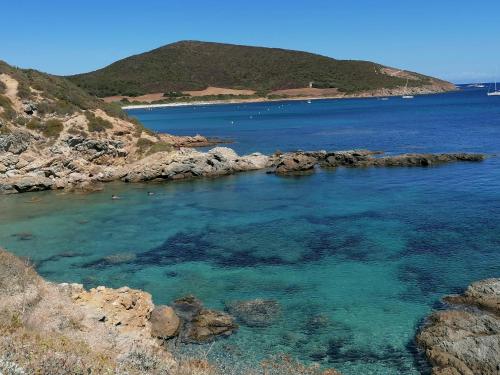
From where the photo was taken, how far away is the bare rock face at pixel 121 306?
51.7 ft

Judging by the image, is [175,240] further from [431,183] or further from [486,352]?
[431,183]

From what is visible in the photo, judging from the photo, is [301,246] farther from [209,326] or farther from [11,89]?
[11,89]

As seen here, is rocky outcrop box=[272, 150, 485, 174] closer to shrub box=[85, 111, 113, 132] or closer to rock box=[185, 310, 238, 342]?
shrub box=[85, 111, 113, 132]

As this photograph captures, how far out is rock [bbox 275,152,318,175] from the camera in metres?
47.2

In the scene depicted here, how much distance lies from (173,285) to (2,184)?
2647cm

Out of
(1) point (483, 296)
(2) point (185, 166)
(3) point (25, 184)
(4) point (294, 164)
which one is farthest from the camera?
(4) point (294, 164)

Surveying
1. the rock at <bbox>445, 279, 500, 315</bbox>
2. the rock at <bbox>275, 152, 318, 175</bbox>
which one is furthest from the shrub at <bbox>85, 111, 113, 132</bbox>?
the rock at <bbox>445, 279, 500, 315</bbox>

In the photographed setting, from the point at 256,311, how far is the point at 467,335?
23.4 feet

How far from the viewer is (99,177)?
45031 millimetres

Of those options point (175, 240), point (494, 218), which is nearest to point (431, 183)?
point (494, 218)

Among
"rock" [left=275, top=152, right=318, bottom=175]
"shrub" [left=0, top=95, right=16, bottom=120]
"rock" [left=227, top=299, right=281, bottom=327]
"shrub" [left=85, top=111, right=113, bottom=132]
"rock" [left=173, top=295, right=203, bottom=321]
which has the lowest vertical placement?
"rock" [left=275, top=152, right=318, bottom=175]

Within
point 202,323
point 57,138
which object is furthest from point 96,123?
point 202,323

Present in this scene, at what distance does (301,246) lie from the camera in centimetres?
2530

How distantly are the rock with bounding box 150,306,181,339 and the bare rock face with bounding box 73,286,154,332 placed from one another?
0.23 meters
